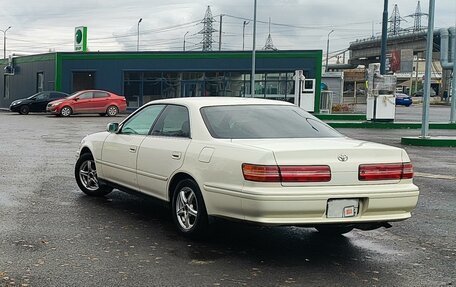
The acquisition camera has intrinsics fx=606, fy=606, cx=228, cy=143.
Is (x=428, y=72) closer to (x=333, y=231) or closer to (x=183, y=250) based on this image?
(x=333, y=231)

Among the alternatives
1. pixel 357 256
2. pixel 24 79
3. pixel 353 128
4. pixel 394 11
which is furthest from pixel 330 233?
pixel 394 11

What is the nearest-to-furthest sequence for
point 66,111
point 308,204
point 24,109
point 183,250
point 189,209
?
1. point 308,204
2. point 183,250
3. point 189,209
4. point 66,111
5. point 24,109

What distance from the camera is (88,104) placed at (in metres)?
32.0

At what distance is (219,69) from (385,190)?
33.8 metres

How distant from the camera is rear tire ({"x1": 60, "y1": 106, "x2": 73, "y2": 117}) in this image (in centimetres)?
3128

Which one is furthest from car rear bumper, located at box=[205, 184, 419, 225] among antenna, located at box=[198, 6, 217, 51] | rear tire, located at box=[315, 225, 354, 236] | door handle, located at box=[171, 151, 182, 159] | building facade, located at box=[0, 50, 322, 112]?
antenna, located at box=[198, 6, 217, 51]


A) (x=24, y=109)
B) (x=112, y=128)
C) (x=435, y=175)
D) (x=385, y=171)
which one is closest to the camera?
(x=385, y=171)

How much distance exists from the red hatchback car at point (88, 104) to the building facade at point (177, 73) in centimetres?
695

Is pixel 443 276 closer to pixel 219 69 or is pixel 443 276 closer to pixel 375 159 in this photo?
pixel 375 159

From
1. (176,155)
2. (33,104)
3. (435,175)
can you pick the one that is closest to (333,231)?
(176,155)

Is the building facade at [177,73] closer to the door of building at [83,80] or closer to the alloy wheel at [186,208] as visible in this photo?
the door of building at [83,80]

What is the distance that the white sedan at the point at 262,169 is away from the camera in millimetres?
5242

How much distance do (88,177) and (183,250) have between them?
126 inches

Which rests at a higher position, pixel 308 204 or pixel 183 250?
pixel 308 204
